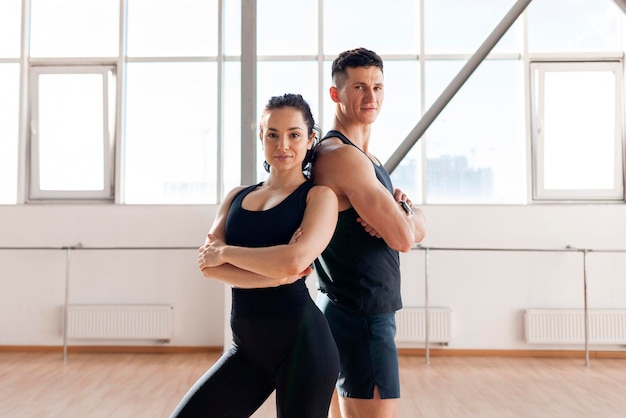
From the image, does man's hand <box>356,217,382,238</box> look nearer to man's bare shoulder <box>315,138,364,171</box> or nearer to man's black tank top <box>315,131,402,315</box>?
man's black tank top <box>315,131,402,315</box>

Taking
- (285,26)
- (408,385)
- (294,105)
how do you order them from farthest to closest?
(285,26)
(408,385)
(294,105)

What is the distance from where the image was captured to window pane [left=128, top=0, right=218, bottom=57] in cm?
619

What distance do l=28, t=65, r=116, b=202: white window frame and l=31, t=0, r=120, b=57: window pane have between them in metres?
0.15

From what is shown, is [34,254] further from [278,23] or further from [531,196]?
[531,196]

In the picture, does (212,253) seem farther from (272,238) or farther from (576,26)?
(576,26)

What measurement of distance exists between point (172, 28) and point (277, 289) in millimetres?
5261

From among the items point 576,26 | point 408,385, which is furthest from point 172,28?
point 408,385

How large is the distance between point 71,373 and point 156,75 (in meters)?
3.00

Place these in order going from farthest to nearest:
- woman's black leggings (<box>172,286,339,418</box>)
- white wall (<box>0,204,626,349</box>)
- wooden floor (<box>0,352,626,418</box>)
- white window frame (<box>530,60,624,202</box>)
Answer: white window frame (<box>530,60,624,202</box>), white wall (<box>0,204,626,349</box>), wooden floor (<box>0,352,626,418</box>), woman's black leggings (<box>172,286,339,418</box>)

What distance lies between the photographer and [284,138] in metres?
1.58

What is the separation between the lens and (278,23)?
6.17 m

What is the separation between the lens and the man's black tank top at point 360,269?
169 cm

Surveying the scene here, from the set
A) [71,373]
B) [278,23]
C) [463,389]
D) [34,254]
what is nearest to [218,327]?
[71,373]

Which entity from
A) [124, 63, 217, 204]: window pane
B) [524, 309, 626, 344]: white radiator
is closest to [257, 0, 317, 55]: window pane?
[124, 63, 217, 204]: window pane
